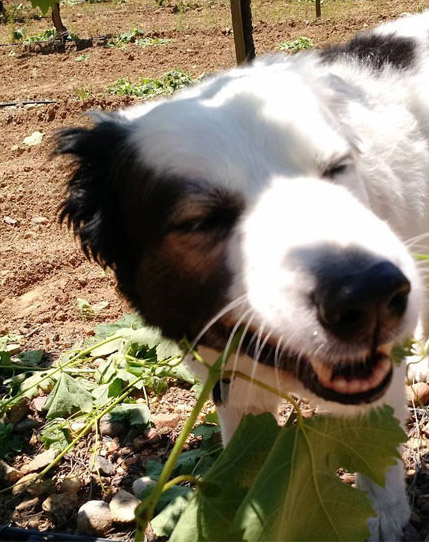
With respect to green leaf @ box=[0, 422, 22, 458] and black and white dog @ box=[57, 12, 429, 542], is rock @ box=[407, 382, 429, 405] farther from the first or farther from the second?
green leaf @ box=[0, 422, 22, 458]

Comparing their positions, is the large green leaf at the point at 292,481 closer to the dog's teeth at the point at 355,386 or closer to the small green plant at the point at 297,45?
the dog's teeth at the point at 355,386

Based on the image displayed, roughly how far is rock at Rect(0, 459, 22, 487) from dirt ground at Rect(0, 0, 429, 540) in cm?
100

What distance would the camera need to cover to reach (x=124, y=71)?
405 inches

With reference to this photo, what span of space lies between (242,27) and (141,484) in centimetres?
273

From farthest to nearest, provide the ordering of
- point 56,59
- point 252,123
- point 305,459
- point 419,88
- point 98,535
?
point 56,59
point 419,88
point 98,535
point 252,123
point 305,459

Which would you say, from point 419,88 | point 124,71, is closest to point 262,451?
point 419,88

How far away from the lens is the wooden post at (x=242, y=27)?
406cm

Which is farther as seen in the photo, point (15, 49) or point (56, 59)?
point (15, 49)

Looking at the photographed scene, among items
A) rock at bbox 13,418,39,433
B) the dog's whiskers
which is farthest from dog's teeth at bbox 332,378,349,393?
rock at bbox 13,418,39,433

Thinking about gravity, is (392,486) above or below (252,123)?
below

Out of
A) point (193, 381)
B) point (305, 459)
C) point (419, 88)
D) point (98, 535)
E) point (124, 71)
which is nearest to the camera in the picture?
point (305, 459)

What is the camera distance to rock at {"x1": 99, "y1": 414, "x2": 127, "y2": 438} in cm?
345

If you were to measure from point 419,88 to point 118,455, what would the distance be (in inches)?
89.4

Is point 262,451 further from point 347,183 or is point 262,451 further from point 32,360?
point 32,360
